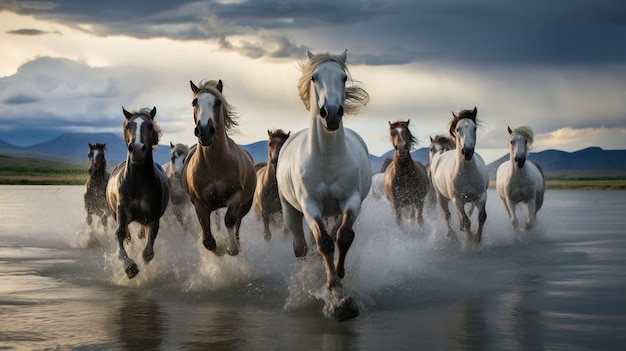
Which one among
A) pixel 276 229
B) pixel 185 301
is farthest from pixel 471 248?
pixel 185 301

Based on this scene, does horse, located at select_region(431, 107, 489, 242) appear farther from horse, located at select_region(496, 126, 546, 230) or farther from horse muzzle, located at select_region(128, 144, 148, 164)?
horse muzzle, located at select_region(128, 144, 148, 164)

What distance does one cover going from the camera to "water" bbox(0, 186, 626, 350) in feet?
23.7

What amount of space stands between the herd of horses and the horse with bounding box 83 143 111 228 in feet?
0.07

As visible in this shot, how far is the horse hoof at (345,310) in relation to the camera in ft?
26.3

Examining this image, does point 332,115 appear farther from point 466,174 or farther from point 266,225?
point 466,174

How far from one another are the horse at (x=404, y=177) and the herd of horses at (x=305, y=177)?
0.07 ft

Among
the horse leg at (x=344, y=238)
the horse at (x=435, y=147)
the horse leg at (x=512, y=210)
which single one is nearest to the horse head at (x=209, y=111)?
the horse leg at (x=344, y=238)

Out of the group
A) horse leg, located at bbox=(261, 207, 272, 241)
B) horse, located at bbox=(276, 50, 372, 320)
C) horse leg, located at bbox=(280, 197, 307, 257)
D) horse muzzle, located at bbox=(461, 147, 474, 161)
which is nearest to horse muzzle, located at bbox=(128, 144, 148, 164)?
horse leg, located at bbox=(280, 197, 307, 257)

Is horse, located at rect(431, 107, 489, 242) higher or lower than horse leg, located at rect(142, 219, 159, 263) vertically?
higher

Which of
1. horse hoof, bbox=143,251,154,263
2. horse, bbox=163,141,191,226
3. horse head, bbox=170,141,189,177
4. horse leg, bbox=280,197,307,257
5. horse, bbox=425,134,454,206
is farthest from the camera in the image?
horse, bbox=425,134,454,206

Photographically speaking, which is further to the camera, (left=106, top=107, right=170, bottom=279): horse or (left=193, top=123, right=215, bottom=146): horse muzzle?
(left=106, top=107, right=170, bottom=279): horse

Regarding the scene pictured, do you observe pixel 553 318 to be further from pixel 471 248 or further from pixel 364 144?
pixel 471 248

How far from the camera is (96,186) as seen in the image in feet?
59.5

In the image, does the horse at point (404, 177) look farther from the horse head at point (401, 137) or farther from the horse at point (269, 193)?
the horse at point (269, 193)
